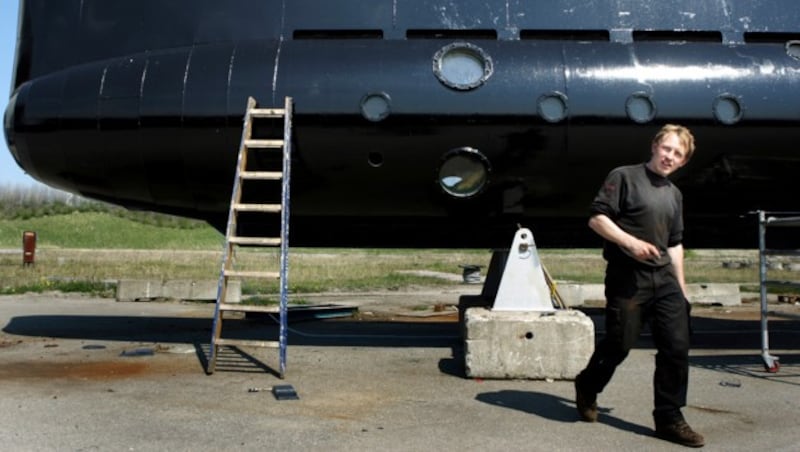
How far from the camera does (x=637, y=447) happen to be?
411 centimetres

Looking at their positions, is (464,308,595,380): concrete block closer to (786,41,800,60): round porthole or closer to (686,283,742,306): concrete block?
(786,41,800,60): round porthole

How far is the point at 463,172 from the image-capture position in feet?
23.3

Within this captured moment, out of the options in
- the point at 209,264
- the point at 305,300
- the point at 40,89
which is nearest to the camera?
the point at 40,89

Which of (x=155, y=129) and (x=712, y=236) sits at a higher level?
(x=155, y=129)

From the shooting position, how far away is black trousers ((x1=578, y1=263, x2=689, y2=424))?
4172 millimetres

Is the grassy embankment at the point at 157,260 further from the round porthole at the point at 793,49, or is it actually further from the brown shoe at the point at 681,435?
the brown shoe at the point at 681,435

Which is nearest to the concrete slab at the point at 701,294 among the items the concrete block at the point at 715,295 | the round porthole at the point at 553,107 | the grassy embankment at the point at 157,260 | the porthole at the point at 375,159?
the concrete block at the point at 715,295

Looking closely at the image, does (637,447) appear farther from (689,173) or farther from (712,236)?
(712,236)

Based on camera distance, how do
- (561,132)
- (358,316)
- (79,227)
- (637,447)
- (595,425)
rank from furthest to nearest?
(79,227) < (358,316) < (561,132) < (595,425) < (637,447)

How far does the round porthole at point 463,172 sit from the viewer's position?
7008 millimetres

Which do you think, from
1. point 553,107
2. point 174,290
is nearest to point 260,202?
point 553,107

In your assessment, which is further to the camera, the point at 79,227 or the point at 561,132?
the point at 79,227

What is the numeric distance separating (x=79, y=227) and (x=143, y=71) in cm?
4866

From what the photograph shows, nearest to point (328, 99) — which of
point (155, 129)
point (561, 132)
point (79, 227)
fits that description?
point (155, 129)
